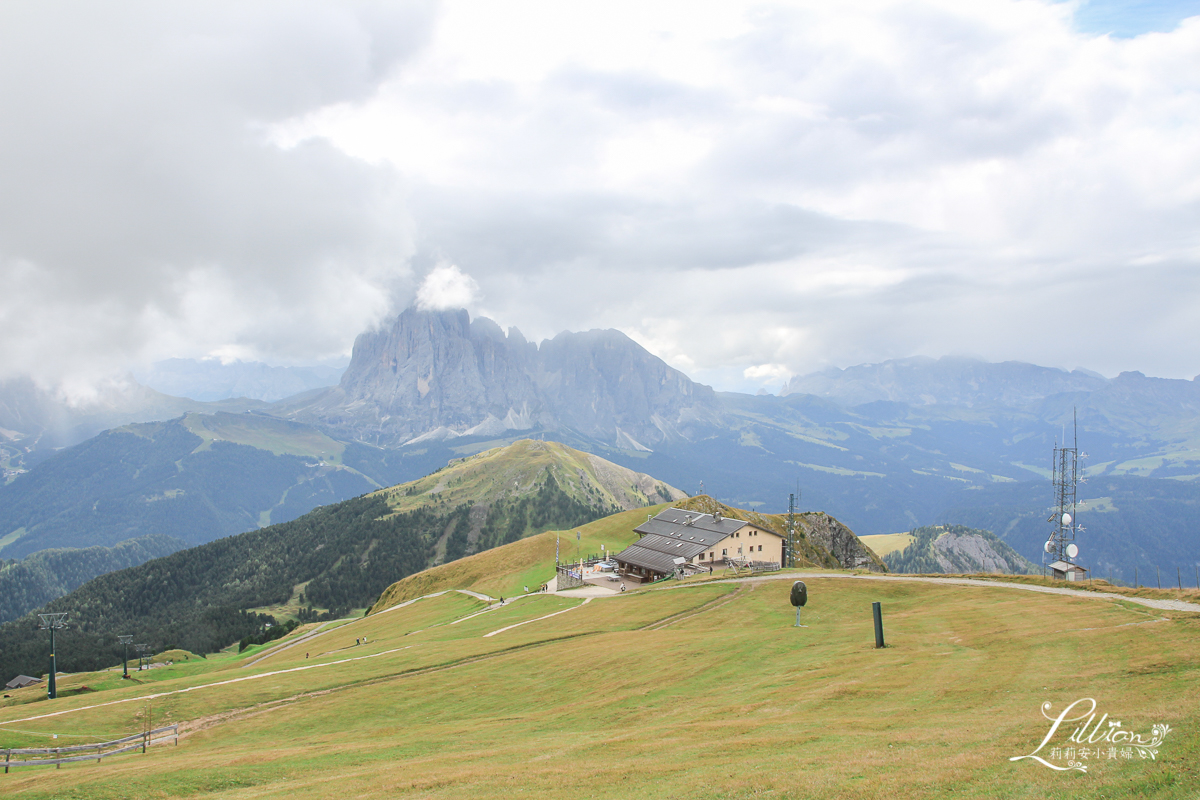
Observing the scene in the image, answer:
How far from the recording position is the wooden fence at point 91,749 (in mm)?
33312

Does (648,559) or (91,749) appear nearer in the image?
(91,749)

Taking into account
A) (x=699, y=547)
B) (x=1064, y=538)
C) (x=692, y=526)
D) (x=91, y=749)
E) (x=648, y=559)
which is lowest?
(x=648, y=559)

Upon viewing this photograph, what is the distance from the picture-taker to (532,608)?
8525 cm

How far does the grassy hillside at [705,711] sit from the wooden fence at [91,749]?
1.02 meters

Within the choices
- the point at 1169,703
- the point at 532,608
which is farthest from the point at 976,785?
the point at 532,608

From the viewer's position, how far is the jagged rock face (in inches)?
5517

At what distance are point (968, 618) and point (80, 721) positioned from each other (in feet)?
217

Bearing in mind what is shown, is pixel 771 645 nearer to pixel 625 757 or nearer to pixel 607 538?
pixel 625 757

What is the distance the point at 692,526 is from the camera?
11150cm

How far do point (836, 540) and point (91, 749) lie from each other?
137 meters

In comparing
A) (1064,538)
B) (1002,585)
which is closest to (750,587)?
(1002,585)

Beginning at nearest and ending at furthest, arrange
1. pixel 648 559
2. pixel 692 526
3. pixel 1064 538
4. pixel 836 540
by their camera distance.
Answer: pixel 1064 538 < pixel 648 559 < pixel 692 526 < pixel 836 540

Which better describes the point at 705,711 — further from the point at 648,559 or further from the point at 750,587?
the point at 648,559

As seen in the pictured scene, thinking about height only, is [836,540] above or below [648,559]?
below
